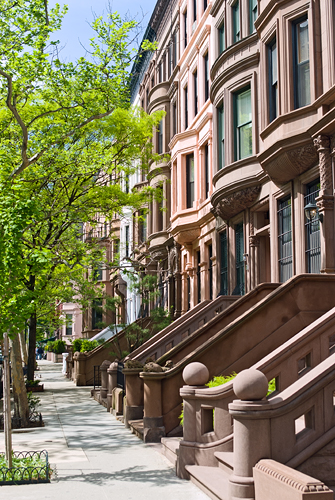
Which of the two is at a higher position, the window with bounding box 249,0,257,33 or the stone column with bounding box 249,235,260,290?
the window with bounding box 249,0,257,33

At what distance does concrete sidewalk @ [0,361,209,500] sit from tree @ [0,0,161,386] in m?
2.62

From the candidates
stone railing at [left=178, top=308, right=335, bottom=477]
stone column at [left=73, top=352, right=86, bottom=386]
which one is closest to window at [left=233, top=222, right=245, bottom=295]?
stone railing at [left=178, top=308, right=335, bottom=477]

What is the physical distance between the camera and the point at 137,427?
1243cm

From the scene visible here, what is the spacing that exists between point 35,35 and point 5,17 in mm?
871

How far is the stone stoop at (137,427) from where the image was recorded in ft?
39.6

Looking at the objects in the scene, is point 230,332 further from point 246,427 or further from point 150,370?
point 246,427

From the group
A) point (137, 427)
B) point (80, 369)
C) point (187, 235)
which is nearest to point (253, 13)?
point (187, 235)

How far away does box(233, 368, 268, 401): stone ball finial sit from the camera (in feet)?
21.2

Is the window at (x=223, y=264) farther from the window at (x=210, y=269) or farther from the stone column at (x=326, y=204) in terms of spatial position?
the stone column at (x=326, y=204)

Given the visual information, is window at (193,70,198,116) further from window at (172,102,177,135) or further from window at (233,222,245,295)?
window at (233,222,245,295)

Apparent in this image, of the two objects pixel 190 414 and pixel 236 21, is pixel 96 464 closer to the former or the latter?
pixel 190 414

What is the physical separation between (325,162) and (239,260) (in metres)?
6.64

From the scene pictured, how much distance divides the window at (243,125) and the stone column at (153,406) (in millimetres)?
8139

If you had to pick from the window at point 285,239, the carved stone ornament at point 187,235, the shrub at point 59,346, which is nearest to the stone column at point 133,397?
the window at point 285,239
